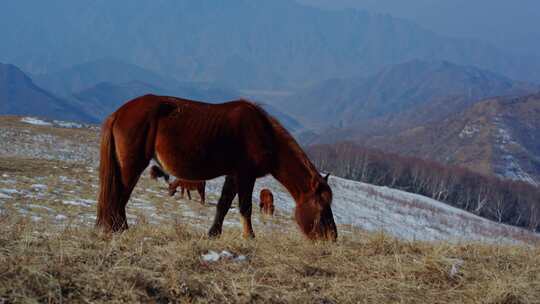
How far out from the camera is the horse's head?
6738 mm

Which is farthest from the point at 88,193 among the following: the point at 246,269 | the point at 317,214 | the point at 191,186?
the point at 246,269

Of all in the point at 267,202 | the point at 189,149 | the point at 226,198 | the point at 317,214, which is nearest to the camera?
the point at 189,149

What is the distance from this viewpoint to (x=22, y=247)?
14.0ft

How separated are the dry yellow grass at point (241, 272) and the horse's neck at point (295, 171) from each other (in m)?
1.24

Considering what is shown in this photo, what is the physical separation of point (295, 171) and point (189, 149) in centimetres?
161

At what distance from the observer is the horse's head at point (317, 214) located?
674 cm

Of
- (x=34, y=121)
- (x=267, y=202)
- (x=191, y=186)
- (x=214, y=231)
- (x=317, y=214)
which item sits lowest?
(x=34, y=121)

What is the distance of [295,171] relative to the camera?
7102 mm

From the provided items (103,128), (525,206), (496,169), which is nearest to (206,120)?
(103,128)

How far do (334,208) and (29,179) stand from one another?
54.0 ft

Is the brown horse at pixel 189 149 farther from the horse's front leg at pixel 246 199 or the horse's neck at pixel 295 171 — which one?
the horse's neck at pixel 295 171

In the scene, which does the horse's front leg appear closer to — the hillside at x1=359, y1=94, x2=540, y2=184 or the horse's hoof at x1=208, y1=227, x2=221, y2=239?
the horse's hoof at x1=208, y1=227, x2=221, y2=239

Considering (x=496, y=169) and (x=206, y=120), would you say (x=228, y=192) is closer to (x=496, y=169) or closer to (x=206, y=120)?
(x=206, y=120)

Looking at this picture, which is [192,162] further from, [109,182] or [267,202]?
[267,202]
